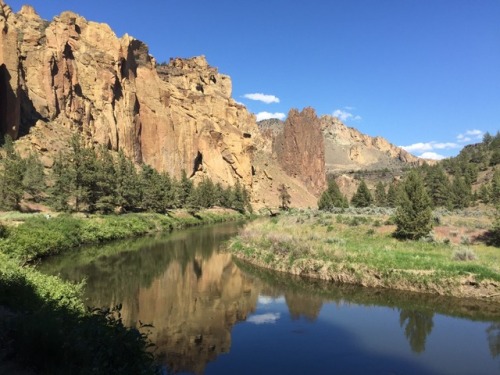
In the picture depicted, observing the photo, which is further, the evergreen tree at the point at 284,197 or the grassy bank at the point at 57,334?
the evergreen tree at the point at 284,197

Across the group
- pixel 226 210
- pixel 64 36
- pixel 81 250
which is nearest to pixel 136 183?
pixel 81 250

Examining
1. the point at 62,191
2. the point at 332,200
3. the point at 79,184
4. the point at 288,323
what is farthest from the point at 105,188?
the point at 332,200

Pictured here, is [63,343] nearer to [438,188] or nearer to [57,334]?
[57,334]

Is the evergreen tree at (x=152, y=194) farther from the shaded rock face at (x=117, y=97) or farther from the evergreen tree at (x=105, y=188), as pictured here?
the shaded rock face at (x=117, y=97)

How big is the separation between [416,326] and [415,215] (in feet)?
52.6

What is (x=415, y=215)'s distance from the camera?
3269 cm

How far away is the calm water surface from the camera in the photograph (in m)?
14.5

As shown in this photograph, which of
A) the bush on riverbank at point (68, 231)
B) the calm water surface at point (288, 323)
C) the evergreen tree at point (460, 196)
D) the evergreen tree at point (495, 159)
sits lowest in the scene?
the calm water surface at point (288, 323)

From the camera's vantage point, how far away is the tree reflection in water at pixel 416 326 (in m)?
16.5

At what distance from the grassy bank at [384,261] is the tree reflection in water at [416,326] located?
3412mm

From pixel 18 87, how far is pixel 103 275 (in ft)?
211

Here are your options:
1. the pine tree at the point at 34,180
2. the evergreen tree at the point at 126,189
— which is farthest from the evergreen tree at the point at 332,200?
the pine tree at the point at 34,180

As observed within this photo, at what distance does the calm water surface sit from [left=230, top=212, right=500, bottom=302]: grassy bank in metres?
1.10

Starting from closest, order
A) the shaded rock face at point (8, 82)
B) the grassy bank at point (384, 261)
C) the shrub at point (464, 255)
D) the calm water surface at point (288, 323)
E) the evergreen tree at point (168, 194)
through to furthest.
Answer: the calm water surface at point (288, 323)
the grassy bank at point (384, 261)
the shrub at point (464, 255)
the shaded rock face at point (8, 82)
the evergreen tree at point (168, 194)
